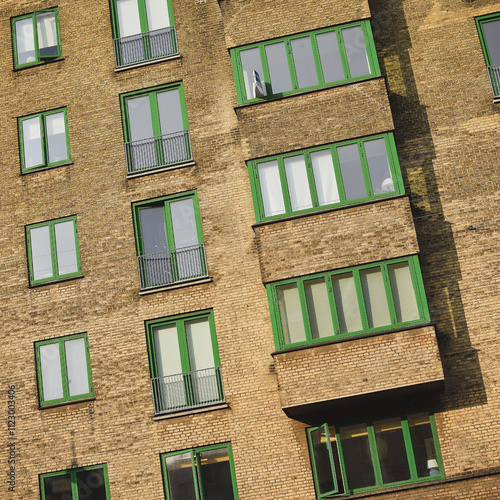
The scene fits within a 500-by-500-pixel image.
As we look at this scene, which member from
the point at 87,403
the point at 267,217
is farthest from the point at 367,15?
the point at 87,403

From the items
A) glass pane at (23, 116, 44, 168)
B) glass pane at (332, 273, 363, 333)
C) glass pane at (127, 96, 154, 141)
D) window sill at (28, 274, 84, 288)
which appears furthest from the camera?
glass pane at (23, 116, 44, 168)

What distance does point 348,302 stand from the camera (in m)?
21.5

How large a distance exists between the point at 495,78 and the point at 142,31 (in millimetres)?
10651

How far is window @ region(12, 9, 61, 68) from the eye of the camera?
86.5ft

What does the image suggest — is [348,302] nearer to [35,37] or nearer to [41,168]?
[41,168]

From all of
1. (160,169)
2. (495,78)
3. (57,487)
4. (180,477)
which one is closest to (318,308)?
(180,477)

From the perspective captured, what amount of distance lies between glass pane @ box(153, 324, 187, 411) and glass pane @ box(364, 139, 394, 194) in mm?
6794

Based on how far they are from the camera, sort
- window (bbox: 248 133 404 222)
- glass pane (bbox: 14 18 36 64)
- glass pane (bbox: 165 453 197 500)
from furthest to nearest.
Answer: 1. glass pane (bbox: 14 18 36 64)
2. window (bbox: 248 133 404 222)
3. glass pane (bbox: 165 453 197 500)

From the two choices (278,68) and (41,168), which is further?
(41,168)

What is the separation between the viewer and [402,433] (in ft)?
70.2

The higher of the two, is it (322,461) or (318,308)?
(318,308)

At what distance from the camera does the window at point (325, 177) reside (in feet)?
72.8

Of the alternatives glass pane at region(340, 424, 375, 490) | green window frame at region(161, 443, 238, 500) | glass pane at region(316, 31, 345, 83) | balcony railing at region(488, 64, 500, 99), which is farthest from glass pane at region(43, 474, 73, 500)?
balcony railing at region(488, 64, 500, 99)

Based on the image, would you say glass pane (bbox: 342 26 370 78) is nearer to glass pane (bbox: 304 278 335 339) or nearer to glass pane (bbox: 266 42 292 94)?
glass pane (bbox: 266 42 292 94)
